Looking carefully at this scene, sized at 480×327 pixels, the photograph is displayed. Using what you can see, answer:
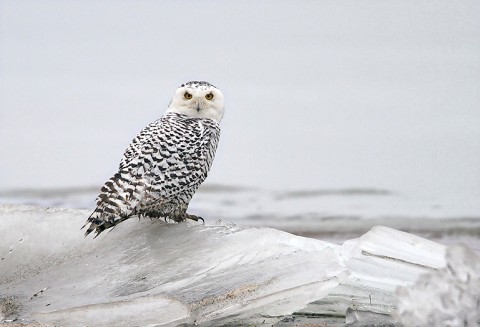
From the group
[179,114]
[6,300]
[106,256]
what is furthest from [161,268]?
[179,114]

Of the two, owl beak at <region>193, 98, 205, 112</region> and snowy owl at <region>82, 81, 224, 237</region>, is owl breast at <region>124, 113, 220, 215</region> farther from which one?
owl beak at <region>193, 98, 205, 112</region>

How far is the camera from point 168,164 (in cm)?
615

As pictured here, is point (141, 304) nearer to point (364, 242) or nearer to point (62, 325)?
point (62, 325)

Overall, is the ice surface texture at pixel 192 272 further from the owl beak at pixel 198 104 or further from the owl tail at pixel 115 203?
the owl beak at pixel 198 104

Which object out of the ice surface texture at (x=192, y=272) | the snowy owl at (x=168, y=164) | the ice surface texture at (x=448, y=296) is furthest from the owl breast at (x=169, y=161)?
the ice surface texture at (x=448, y=296)

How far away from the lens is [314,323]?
15.6 feet

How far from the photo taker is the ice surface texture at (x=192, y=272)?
4828 mm

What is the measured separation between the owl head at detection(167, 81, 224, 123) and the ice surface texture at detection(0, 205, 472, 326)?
1.00 meters

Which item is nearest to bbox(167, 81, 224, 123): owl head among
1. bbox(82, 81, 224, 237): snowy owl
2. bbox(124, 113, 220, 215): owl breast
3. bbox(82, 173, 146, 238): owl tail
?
bbox(82, 81, 224, 237): snowy owl

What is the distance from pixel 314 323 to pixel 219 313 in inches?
18.4

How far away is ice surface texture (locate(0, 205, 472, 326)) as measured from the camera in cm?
483

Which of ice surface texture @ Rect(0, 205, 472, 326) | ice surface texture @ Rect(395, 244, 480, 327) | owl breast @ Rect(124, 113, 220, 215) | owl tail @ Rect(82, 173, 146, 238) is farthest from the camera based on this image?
owl breast @ Rect(124, 113, 220, 215)

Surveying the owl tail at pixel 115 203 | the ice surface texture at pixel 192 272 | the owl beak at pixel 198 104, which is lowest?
the ice surface texture at pixel 192 272

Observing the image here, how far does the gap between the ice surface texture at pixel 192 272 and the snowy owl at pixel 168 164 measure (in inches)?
7.6
